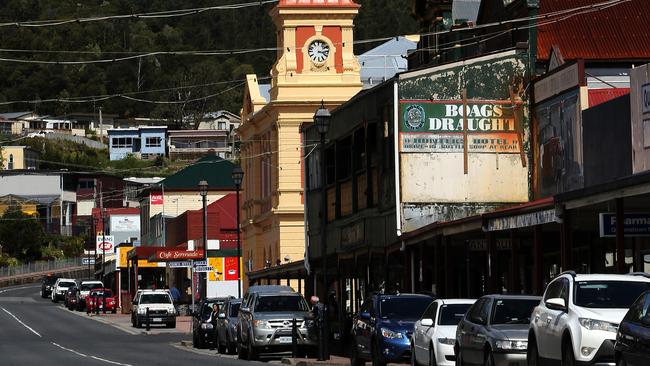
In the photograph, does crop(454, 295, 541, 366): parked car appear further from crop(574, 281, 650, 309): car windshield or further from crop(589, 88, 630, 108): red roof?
crop(589, 88, 630, 108): red roof

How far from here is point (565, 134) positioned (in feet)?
129

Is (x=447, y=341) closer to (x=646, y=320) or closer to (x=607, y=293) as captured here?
(x=607, y=293)

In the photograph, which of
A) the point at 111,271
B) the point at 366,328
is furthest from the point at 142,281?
the point at 366,328

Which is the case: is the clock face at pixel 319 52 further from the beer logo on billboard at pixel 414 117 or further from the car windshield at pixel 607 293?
the car windshield at pixel 607 293

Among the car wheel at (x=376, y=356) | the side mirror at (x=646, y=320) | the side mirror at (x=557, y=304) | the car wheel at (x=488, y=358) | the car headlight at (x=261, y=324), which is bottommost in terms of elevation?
the car wheel at (x=376, y=356)

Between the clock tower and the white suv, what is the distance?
52.0m

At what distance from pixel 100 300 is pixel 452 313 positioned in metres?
61.0

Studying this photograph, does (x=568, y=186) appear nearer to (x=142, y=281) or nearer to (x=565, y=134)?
(x=565, y=134)

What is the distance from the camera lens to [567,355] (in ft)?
68.8

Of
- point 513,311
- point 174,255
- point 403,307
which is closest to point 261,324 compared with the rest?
point 403,307

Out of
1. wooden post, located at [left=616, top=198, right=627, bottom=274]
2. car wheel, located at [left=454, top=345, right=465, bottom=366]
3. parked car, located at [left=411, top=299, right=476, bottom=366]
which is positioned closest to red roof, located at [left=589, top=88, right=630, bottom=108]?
parked car, located at [left=411, top=299, right=476, bottom=366]

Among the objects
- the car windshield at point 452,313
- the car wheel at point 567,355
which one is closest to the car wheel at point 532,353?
the car wheel at point 567,355

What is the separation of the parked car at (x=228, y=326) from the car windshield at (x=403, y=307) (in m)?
11.6

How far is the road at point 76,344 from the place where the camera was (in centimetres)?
3922
